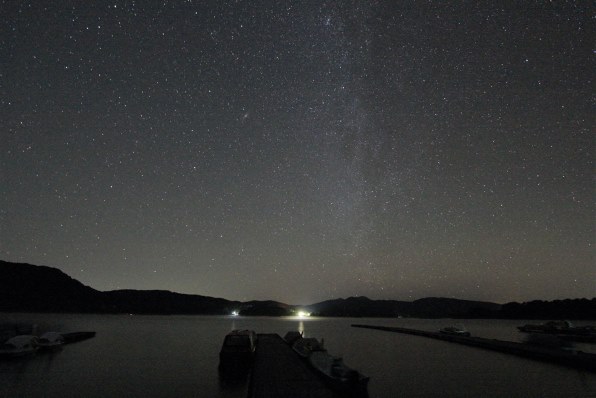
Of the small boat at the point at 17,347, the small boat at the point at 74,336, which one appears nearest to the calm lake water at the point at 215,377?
the small boat at the point at 17,347

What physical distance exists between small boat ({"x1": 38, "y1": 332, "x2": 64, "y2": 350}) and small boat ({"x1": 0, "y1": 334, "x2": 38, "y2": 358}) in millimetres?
6502

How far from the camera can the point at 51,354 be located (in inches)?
2206

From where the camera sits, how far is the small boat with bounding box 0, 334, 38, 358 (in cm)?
4779

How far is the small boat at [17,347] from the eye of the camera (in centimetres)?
4779

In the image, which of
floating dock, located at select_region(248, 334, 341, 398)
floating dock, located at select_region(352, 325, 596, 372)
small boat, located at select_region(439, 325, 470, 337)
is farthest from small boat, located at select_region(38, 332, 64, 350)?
small boat, located at select_region(439, 325, 470, 337)

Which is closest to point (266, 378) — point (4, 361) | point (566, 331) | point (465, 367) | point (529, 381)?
point (529, 381)

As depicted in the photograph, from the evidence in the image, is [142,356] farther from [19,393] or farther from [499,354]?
[499,354]

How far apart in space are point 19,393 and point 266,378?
64.1 ft

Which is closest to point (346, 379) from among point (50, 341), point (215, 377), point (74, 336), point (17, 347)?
point (215, 377)

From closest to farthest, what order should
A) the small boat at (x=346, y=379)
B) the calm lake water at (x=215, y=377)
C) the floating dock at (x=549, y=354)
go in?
the small boat at (x=346, y=379) < the calm lake water at (x=215, y=377) < the floating dock at (x=549, y=354)

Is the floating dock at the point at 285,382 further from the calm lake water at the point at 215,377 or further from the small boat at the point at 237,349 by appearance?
the small boat at the point at 237,349

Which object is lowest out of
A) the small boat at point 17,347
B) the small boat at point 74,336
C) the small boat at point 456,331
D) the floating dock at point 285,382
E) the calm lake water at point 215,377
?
the calm lake water at point 215,377

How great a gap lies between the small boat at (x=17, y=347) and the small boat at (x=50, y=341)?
256 inches

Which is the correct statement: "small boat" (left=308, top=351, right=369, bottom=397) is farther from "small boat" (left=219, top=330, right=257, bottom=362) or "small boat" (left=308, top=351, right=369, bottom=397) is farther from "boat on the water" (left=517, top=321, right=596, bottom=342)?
"boat on the water" (left=517, top=321, right=596, bottom=342)
